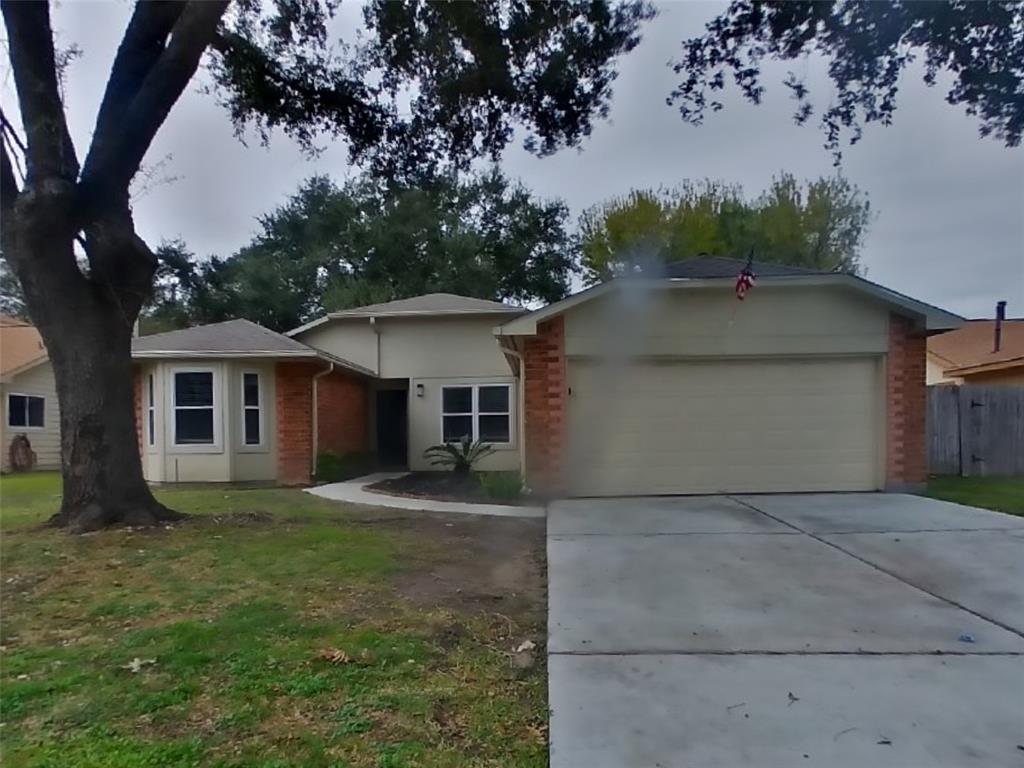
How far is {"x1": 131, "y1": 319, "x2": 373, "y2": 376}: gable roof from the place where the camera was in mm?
12602

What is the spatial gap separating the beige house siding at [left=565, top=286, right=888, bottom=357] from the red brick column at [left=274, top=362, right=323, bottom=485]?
6000mm

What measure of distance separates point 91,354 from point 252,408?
234 inches

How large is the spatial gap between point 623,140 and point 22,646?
8629 mm

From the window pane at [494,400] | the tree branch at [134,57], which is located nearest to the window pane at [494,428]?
the window pane at [494,400]

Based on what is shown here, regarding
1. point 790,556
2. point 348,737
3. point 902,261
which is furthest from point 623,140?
point 902,261

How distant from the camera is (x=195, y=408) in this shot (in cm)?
1288

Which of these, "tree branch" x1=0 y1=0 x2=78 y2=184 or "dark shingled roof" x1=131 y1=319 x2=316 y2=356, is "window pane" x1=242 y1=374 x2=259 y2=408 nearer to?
"dark shingled roof" x1=131 y1=319 x2=316 y2=356

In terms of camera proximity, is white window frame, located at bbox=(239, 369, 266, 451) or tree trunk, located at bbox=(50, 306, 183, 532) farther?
white window frame, located at bbox=(239, 369, 266, 451)

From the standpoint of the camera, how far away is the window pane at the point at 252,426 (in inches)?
518

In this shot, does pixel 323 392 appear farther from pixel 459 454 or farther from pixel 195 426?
pixel 459 454

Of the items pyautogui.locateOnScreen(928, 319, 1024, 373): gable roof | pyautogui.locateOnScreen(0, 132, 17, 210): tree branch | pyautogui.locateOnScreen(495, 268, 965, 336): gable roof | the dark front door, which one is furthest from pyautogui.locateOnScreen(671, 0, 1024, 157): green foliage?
the dark front door

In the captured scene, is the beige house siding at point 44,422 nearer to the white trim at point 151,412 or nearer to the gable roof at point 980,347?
the white trim at point 151,412

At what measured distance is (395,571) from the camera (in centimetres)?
564

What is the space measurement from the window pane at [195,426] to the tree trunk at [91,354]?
5.51 meters
